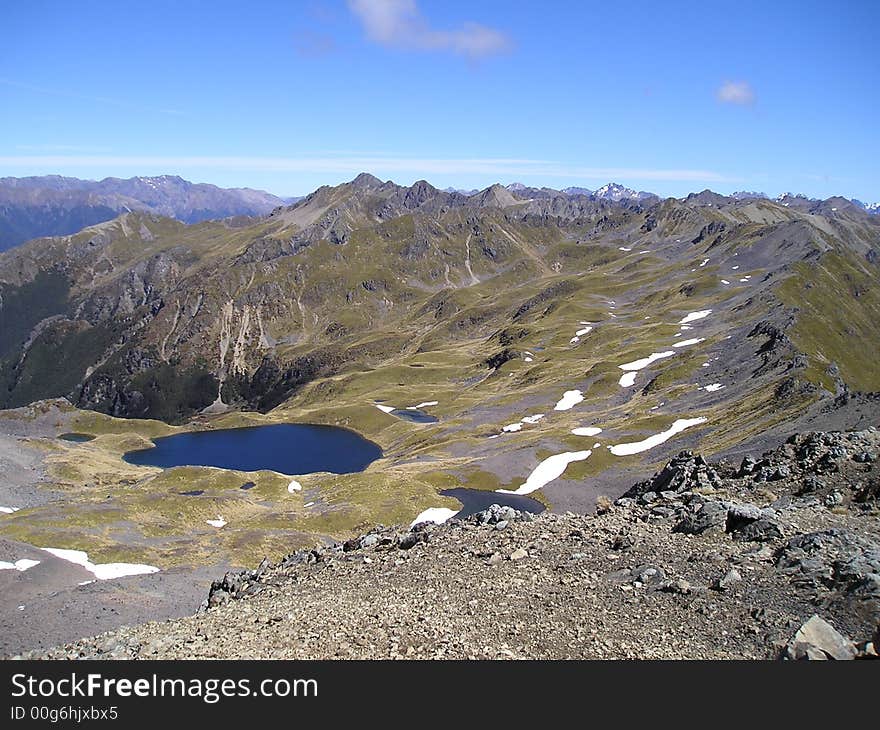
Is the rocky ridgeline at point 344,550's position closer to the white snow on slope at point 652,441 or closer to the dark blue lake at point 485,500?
the dark blue lake at point 485,500

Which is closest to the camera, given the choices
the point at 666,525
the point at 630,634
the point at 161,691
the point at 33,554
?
the point at 161,691

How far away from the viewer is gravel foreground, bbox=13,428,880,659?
2064cm

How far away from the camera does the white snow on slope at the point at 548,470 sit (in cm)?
11499

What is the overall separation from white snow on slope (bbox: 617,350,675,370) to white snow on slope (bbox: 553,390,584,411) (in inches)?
739

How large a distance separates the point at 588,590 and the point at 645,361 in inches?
6867

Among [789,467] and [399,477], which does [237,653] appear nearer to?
[789,467]

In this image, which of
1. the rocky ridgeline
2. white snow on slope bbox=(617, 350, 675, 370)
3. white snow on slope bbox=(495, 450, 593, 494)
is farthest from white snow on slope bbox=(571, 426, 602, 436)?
the rocky ridgeline

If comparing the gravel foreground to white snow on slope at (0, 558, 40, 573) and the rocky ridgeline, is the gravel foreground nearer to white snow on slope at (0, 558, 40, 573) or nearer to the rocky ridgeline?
the rocky ridgeline

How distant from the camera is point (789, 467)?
1539 inches

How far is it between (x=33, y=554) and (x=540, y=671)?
227 ft

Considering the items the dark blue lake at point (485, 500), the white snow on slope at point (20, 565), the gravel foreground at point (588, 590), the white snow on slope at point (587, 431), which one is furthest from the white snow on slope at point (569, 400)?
the gravel foreground at point (588, 590)

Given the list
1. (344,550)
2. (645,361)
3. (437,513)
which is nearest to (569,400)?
(645,361)

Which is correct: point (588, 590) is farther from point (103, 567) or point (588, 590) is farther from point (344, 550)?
point (103, 567)

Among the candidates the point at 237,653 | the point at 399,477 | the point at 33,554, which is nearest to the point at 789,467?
the point at 237,653
